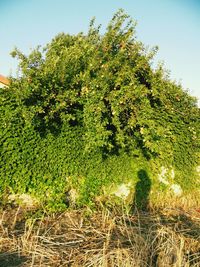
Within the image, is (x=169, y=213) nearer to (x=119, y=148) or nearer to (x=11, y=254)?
(x=119, y=148)

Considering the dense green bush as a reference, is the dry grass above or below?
below

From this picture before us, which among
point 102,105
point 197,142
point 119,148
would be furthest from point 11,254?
point 197,142

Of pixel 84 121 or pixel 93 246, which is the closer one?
pixel 93 246

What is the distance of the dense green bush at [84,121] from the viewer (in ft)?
20.2

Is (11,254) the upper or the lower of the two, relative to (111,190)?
lower

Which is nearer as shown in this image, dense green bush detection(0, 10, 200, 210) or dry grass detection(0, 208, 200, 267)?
dry grass detection(0, 208, 200, 267)

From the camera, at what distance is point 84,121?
6.47m

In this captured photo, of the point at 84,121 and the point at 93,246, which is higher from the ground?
the point at 84,121

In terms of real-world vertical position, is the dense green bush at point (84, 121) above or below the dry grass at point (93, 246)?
above

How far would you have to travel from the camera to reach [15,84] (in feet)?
20.6

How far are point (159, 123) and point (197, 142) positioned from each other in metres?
1.37

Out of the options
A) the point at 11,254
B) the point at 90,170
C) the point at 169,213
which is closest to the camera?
the point at 11,254

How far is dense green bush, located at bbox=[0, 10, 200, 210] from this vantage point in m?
6.16

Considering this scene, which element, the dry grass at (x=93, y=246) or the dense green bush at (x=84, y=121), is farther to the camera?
the dense green bush at (x=84, y=121)
